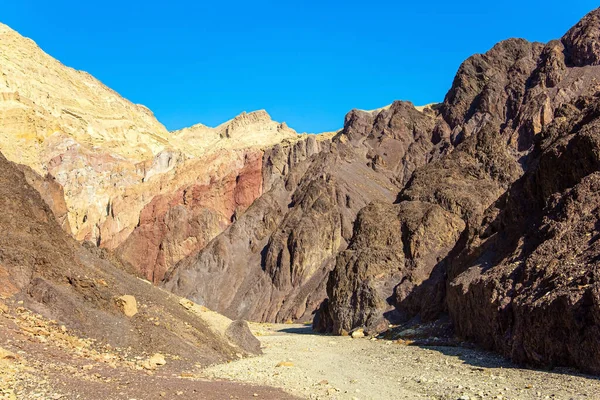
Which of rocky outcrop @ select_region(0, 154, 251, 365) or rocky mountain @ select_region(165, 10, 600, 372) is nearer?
rocky outcrop @ select_region(0, 154, 251, 365)

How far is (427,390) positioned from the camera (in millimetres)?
18906

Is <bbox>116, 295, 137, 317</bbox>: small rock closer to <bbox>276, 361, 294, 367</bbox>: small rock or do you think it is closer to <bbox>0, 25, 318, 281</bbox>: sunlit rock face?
<bbox>276, 361, 294, 367</bbox>: small rock

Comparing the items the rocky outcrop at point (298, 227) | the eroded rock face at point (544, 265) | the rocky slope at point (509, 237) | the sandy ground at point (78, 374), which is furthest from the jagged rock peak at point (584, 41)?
the sandy ground at point (78, 374)

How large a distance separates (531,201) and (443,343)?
10.2m

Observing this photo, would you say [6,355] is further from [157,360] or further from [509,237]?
[509,237]

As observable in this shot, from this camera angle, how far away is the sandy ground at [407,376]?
57.8ft

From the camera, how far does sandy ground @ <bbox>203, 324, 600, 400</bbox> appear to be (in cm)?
1761

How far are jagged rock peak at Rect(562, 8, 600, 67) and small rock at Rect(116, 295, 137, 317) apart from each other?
316 ft

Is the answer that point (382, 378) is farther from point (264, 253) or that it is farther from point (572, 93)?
point (572, 93)

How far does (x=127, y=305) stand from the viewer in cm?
2383

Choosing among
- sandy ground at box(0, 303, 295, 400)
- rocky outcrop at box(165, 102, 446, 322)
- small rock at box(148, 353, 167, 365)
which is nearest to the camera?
sandy ground at box(0, 303, 295, 400)

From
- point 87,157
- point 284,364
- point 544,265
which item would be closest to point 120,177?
point 87,157

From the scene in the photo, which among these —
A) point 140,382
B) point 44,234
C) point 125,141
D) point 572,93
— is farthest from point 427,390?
point 125,141

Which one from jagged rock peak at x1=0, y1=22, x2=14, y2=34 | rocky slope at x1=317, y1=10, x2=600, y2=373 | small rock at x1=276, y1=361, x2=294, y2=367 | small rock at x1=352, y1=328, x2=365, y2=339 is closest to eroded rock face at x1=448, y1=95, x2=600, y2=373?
rocky slope at x1=317, y1=10, x2=600, y2=373
